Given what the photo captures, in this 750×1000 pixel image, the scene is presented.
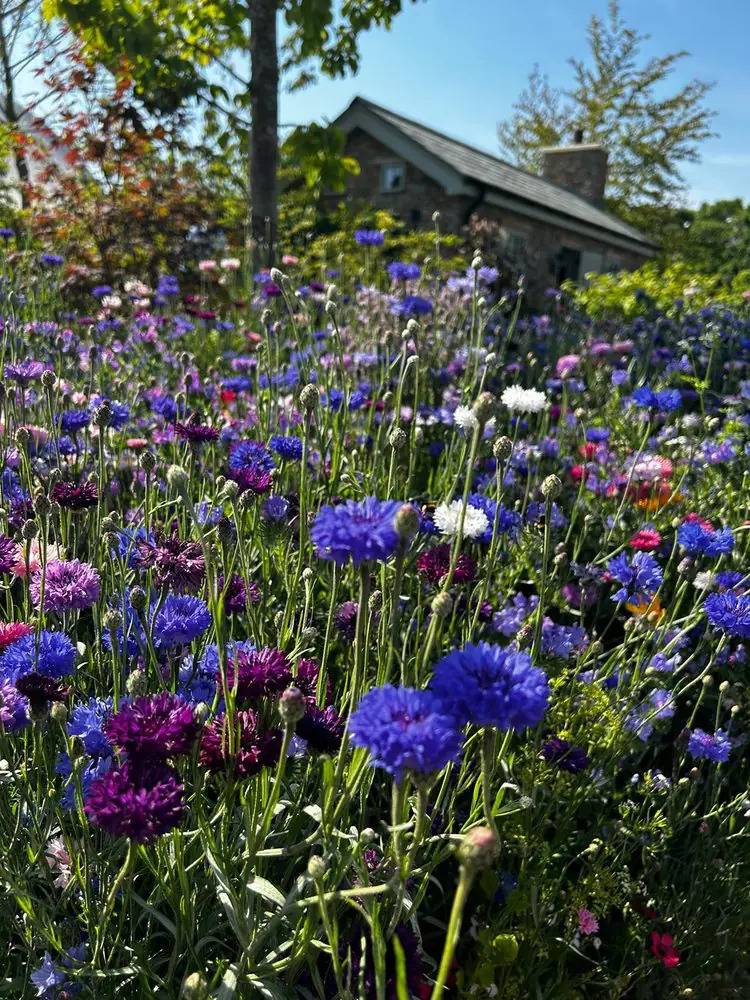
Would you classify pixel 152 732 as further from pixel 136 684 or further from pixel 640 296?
pixel 640 296

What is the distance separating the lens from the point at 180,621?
4.65ft

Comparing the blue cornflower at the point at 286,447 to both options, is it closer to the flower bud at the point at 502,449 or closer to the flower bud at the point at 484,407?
the flower bud at the point at 502,449

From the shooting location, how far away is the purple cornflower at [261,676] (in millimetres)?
1219

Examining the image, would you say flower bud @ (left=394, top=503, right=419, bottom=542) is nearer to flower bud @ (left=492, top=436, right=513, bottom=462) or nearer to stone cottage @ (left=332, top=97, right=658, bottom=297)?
flower bud @ (left=492, top=436, right=513, bottom=462)

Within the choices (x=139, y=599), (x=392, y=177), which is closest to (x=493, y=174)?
(x=392, y=177)

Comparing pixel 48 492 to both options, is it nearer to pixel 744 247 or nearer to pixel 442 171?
pixel 442 171

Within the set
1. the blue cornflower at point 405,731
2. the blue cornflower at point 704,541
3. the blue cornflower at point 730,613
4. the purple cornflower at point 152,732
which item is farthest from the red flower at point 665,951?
the purple cornflower at point 152,732

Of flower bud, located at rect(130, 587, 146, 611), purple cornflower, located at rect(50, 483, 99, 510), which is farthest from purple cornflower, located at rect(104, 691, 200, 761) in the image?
purple cornflower, located at rect(50, 483, 99, 510)

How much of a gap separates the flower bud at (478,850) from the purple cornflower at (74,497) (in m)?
1.27

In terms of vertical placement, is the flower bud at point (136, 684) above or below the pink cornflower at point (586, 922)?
above

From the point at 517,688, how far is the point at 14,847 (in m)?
1.00

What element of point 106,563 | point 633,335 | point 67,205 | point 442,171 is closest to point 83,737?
point 106,563

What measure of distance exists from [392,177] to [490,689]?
16.3 m

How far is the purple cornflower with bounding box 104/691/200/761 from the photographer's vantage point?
3.49 feet
